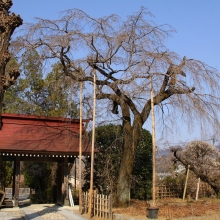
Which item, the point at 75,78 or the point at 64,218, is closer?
the point at 64,218

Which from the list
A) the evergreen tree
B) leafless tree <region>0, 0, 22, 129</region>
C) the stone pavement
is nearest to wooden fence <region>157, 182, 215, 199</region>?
the evergreen tree

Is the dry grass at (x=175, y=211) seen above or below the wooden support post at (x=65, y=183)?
below

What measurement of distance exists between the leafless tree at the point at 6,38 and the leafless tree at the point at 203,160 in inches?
422

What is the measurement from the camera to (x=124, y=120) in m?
14.8

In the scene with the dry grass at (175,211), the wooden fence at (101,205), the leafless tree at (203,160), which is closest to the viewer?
the wooden fence at (101,205)

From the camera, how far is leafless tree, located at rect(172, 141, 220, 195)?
18.1 m

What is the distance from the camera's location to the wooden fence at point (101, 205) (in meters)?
12.0

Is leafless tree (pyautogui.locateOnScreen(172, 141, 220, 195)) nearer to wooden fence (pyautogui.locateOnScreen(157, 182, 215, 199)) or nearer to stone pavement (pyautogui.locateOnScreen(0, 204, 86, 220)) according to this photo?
wooden fence (pyautogui.locateOnScreen(157, 182, 215, 199))

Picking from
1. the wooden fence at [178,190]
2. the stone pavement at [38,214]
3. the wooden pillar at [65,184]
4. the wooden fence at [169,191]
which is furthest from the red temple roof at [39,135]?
the wooden fence at [178,190]

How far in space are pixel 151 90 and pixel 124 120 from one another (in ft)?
10.1

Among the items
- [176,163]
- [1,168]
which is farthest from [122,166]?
[1,168]

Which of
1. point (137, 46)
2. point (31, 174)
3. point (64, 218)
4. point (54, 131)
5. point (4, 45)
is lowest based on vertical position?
point (64, 218)

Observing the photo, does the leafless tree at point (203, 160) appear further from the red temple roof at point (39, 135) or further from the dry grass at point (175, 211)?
the red temple roof at point (39, 135)

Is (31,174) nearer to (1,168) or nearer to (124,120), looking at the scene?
(1,168)
